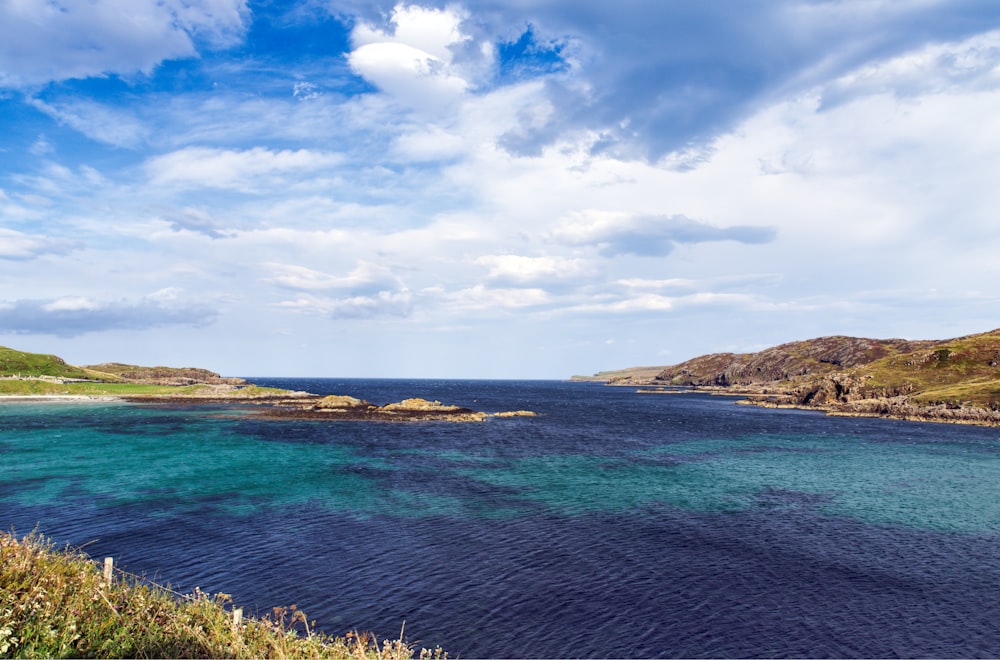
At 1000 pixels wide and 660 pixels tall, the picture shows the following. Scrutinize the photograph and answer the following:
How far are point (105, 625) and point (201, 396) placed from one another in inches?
6709

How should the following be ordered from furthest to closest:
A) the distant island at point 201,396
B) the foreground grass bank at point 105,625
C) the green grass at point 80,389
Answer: the green grass at point 80,389, the distant island at point 201,396, the foreground grass bank at point 105,625

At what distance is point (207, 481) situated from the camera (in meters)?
50.7

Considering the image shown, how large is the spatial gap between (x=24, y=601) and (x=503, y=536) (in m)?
26.1

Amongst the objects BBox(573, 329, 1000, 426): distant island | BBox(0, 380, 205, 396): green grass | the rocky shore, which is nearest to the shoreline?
BBox(0, 380, 205, 396): green grass

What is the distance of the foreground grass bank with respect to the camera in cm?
1249

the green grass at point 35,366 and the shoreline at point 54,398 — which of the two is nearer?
the shoreline at point 54,398

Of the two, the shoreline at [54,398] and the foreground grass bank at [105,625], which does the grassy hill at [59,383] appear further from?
the foreground grass bank at [105,625]

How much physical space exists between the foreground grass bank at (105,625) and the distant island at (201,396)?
97.9 m

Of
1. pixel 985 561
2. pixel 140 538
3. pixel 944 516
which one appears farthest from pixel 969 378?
pixel 140 538

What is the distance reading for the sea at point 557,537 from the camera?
23.2 meters

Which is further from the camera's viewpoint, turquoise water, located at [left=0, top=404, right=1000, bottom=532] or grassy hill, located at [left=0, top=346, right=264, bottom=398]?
grassy hill, located at [left=0, top=346, right=264, bottom=398]

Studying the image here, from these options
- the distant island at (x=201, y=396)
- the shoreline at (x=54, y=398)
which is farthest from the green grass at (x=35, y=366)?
the shoreline at (x=54, y=398)

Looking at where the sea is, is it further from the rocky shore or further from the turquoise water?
the rocky shore

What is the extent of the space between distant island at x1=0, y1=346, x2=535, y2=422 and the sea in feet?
142
